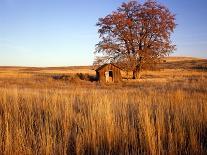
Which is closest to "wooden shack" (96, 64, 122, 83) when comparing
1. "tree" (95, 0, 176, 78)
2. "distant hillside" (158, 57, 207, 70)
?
"tree" (95, 0, 176, 78)

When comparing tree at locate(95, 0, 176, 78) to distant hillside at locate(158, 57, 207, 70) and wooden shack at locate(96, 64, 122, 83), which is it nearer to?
wooden shack at locate(96, 64, 122, 83)

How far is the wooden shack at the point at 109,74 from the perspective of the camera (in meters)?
39.9

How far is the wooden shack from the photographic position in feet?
131

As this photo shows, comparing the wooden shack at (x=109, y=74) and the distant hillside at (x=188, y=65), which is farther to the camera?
the distant hillside at (x=188, y=65)

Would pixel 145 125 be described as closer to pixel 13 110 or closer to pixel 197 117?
pixel 197 117

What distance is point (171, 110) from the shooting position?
6.18 meters

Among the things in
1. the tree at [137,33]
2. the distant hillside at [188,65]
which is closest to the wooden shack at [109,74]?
the tree at [137,33]

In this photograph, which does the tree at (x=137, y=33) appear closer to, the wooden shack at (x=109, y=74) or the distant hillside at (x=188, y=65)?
the wooden shack at (x=109, y=74)

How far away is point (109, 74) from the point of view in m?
40.4

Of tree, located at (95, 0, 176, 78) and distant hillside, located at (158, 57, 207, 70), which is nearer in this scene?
tree, located at (95, 0, 176, 78)

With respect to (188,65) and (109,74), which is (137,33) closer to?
(109,74)

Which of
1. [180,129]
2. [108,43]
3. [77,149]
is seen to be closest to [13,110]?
[77,149]

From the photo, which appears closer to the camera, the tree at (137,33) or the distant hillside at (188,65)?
the tree at (137,33)

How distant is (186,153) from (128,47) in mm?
37661
